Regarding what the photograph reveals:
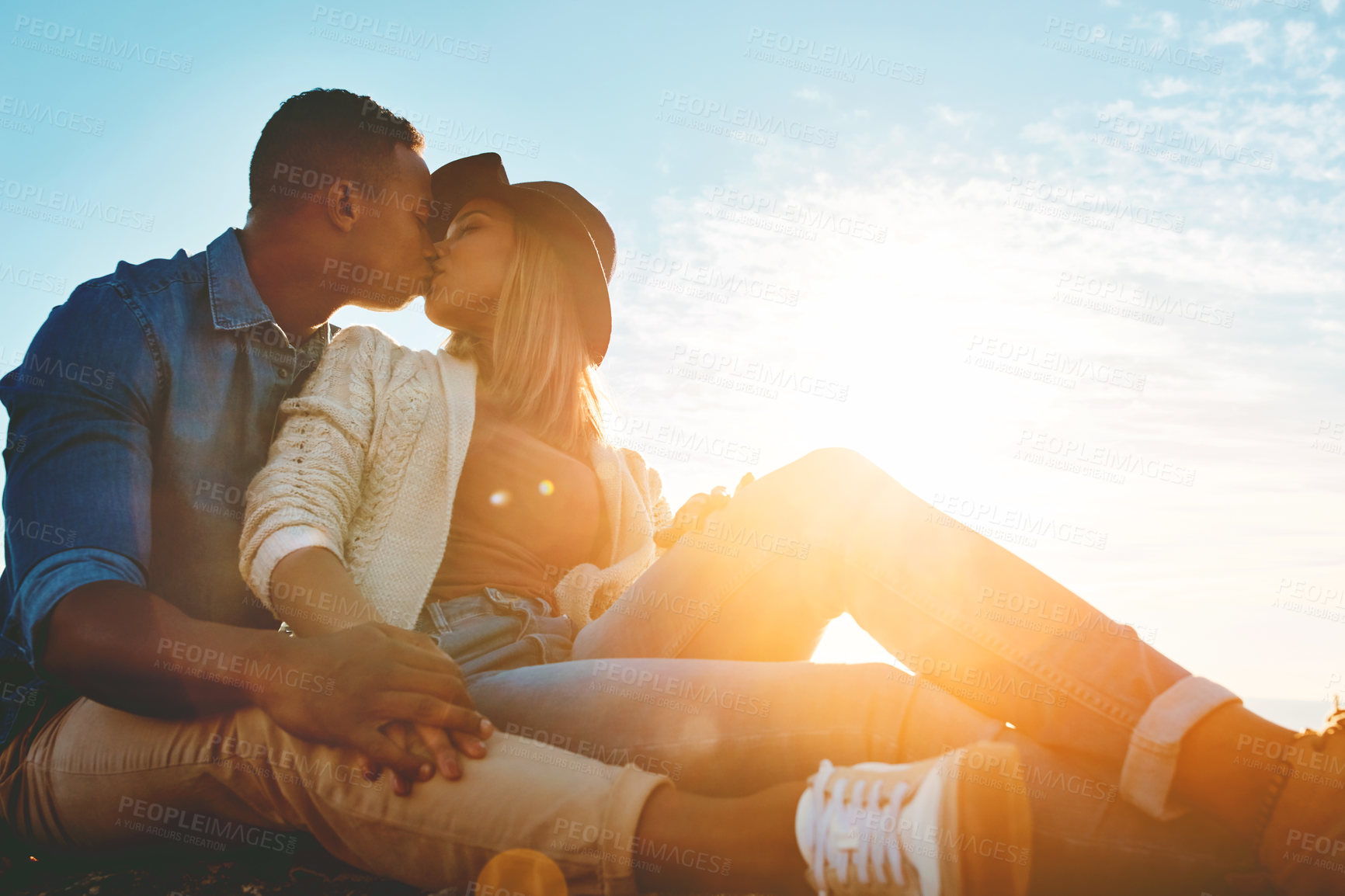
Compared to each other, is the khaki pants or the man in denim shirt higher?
the man in denim shirt

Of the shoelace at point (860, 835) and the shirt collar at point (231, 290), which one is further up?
the shirt collar at point (231, 290)

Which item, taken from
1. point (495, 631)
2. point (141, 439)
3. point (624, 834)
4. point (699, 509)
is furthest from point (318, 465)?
point (624, 834)

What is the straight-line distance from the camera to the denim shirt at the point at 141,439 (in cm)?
189

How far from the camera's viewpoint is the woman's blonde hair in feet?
10.5

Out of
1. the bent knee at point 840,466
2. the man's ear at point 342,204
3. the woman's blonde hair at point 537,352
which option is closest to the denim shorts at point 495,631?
the woman's blonde hair at point 537,352

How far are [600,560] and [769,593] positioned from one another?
3.99 ft

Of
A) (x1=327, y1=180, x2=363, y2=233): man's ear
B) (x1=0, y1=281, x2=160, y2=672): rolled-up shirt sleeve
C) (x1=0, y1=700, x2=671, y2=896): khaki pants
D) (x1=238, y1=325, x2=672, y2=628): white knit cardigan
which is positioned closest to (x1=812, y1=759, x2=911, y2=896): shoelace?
(x1=0, y1=700, x2=671, y2=896): khaki pants

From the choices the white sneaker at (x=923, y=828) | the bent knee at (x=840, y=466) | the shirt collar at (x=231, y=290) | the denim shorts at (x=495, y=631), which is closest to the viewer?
the white sneaker at (x=923, y=828)

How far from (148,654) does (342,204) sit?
68.9 inches

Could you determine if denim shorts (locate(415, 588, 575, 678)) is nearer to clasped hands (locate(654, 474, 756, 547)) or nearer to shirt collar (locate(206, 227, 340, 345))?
clasped hands (locate(654, 474, 756, 547))

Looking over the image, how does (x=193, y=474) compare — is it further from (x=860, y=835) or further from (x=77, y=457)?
(x=860, y=835)

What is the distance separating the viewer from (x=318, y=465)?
2.42 meters

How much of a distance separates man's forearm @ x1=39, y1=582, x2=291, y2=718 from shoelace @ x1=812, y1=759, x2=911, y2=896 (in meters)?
1.13

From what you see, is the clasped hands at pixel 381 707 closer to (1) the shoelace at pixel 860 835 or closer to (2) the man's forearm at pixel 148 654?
(2) the man's forearm at pixel 148 654
